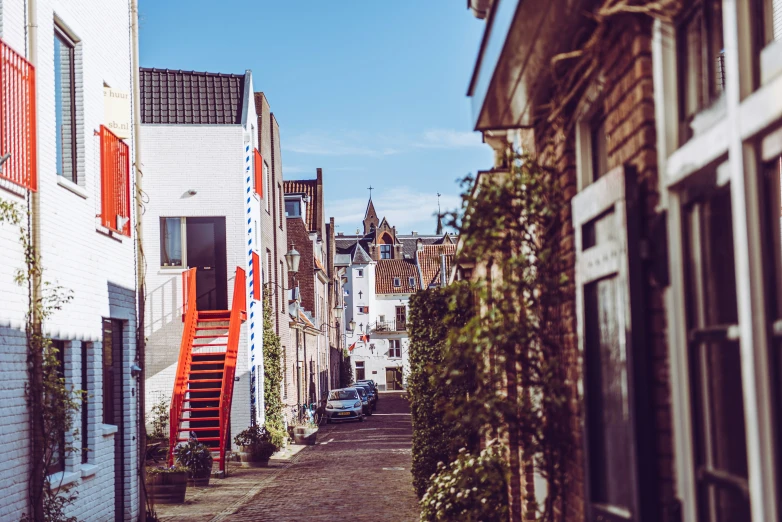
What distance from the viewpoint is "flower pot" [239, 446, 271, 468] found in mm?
23047

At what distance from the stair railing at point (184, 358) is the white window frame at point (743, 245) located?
16.8 metres

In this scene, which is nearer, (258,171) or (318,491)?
(318,491)

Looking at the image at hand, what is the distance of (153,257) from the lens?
24.8 m

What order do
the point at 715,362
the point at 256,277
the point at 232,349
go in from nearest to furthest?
the point at 715,362
the point at 232,349
the point at 256,277

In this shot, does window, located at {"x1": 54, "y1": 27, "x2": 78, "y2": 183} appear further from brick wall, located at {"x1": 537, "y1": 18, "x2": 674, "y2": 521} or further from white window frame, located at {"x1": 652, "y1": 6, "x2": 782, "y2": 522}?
white window frame, located at {"x1": 652, "y1": 6, "x2": 782, "y2": 522}

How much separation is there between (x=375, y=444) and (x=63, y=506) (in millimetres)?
Result: 19232

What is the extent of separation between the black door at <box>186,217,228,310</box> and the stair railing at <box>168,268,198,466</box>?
780 mm

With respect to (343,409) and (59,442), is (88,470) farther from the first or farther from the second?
(343,409)

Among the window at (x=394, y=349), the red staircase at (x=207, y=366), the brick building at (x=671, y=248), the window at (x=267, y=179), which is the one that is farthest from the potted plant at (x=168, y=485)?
the window at (x=394, y=349)

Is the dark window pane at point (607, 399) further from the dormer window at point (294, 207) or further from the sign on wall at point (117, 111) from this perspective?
the dormer window at point (294, 207)

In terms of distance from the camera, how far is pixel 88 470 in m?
11.7

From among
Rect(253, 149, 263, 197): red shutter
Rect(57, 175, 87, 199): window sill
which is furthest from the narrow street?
Rect(253, 149, 263, 197): red shutter

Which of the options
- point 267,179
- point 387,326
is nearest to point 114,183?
point 267,179

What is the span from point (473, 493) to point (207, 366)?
1577cm
